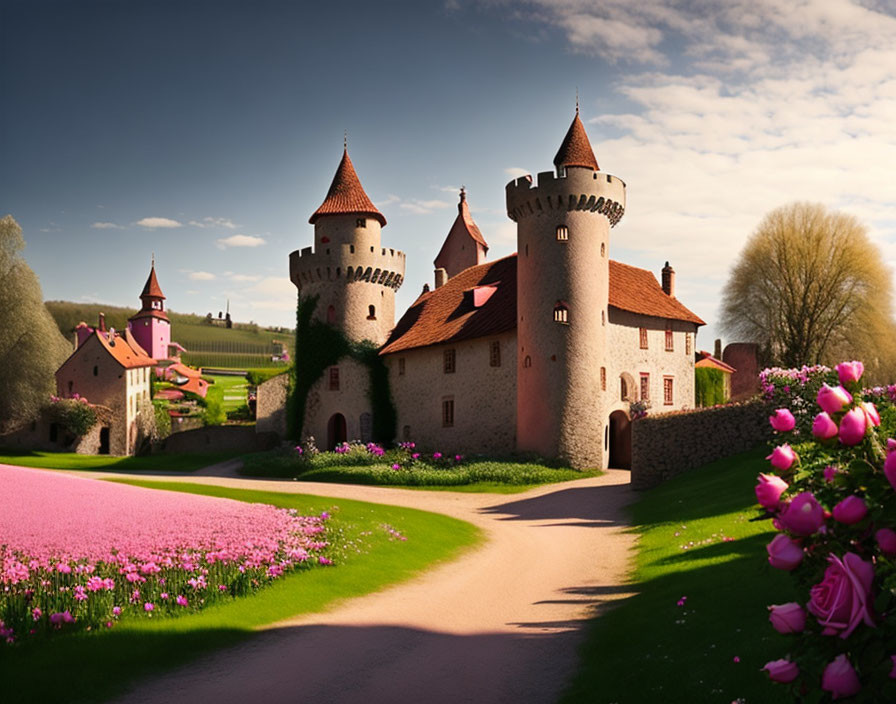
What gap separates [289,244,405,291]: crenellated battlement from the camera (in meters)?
41.7

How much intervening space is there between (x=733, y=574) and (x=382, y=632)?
5140 millimetres

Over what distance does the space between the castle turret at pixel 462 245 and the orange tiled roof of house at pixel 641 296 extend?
510 inches

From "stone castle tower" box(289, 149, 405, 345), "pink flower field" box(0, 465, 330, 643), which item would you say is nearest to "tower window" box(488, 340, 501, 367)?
"stone castle tower" box(289, 149, 405, 345)

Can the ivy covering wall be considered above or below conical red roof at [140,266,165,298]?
below

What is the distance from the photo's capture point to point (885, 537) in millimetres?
3785

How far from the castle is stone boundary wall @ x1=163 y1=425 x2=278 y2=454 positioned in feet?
26.6

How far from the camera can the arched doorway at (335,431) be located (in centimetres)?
4209

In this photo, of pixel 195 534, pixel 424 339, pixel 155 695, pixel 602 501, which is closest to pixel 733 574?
pixel 155 695

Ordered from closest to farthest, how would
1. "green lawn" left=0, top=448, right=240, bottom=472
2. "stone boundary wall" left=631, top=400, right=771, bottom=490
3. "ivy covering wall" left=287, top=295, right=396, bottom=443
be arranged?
"stone boundary wall" left=631, top=400, right=771, bottom=490, "green lawn" left=0, top=448, right=240, bottom=472, "ivy covering wall" left=287, top=295, right=396, bottom=443

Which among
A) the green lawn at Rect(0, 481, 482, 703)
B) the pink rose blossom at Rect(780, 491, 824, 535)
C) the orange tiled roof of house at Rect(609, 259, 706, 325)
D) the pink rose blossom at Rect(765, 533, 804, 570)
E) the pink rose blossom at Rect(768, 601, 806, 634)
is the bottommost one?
the green lawn at Rect(0, 481, 482, 703)

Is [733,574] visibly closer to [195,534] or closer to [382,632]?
[382,632]

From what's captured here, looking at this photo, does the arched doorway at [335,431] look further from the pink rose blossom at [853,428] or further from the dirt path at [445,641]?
the pink rose blossom at [853,428]

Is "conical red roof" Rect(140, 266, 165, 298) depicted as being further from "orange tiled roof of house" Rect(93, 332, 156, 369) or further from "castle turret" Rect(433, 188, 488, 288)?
"castle turret" Rect(433, 188, 488, 288)

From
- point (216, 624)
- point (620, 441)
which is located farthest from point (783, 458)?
point (620, 441)
